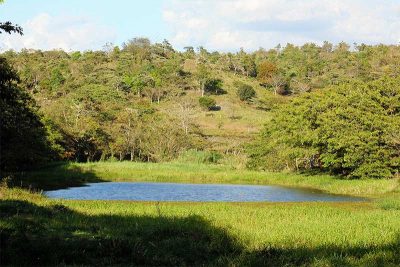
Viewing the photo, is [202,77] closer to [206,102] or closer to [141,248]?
[206,102]

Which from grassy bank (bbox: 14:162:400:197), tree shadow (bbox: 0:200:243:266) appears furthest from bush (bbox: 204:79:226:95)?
tree shadow (bbox: 0:200:243:266)

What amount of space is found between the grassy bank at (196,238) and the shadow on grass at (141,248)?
0.02 m

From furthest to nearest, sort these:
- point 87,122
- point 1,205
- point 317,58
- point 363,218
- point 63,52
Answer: point 317,58, point 63,52, point 87,122, point 363,218, point 1,205

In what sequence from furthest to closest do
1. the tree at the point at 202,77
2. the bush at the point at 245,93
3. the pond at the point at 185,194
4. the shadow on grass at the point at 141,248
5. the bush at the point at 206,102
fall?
1. the tree at the point at 202,77
2. the bush at the point at 245,93
3. the bush at the point at 206,102
4. the pond at the point at 185,194
5. the shadow on grass at the point at 141,248

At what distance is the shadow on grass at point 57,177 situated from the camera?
160 ft

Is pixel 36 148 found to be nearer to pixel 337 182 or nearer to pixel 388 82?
pixel 337 182

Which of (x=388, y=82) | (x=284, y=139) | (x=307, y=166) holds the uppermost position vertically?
(x=388, y=82)

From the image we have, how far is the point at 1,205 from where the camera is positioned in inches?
777

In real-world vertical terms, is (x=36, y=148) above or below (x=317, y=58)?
below

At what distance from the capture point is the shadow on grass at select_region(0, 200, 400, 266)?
1319 cm

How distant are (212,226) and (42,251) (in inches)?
322

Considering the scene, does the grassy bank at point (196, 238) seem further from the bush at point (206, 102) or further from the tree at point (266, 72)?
the tree at point (266, 72)

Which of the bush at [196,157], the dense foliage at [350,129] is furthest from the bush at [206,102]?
the dense foliage at [350,129]

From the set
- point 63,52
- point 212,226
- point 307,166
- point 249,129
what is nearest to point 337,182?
point 307,166
